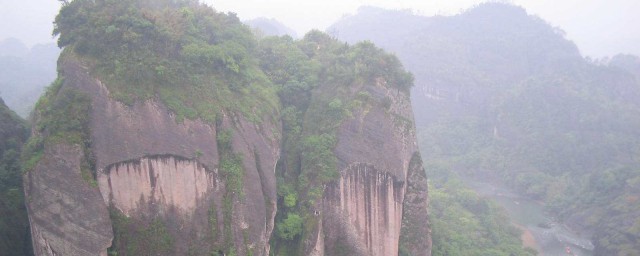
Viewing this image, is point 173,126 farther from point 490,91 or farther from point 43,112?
point 490,91

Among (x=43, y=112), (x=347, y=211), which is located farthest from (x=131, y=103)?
(x=347, y=211)

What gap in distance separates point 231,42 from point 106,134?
24.3ft

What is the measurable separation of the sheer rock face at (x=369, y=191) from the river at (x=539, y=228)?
22683mm

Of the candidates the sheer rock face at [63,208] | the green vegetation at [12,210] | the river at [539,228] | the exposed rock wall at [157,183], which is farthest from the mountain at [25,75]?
the river at [539,228]

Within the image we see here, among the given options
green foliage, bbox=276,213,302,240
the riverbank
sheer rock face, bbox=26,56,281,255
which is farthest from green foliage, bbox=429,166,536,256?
sheer rock face, bbox=26,56,281,255

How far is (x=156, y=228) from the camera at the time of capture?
1473 centimetres

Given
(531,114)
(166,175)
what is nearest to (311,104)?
(166,175)

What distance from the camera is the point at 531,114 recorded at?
61.0 m

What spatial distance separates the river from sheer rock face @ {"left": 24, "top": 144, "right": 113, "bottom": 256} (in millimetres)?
34199

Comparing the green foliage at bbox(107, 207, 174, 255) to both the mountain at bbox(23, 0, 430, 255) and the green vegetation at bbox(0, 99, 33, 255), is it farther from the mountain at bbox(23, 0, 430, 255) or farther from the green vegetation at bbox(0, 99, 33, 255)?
the green vegetation at bbox(0, 99, 33, 255)

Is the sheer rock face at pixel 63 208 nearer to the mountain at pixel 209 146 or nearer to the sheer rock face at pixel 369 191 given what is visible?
the mountain at pixel 209 146

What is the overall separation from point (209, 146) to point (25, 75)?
235ft

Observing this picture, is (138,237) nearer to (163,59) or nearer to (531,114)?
(163,59)

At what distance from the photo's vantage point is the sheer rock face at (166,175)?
14.4m
